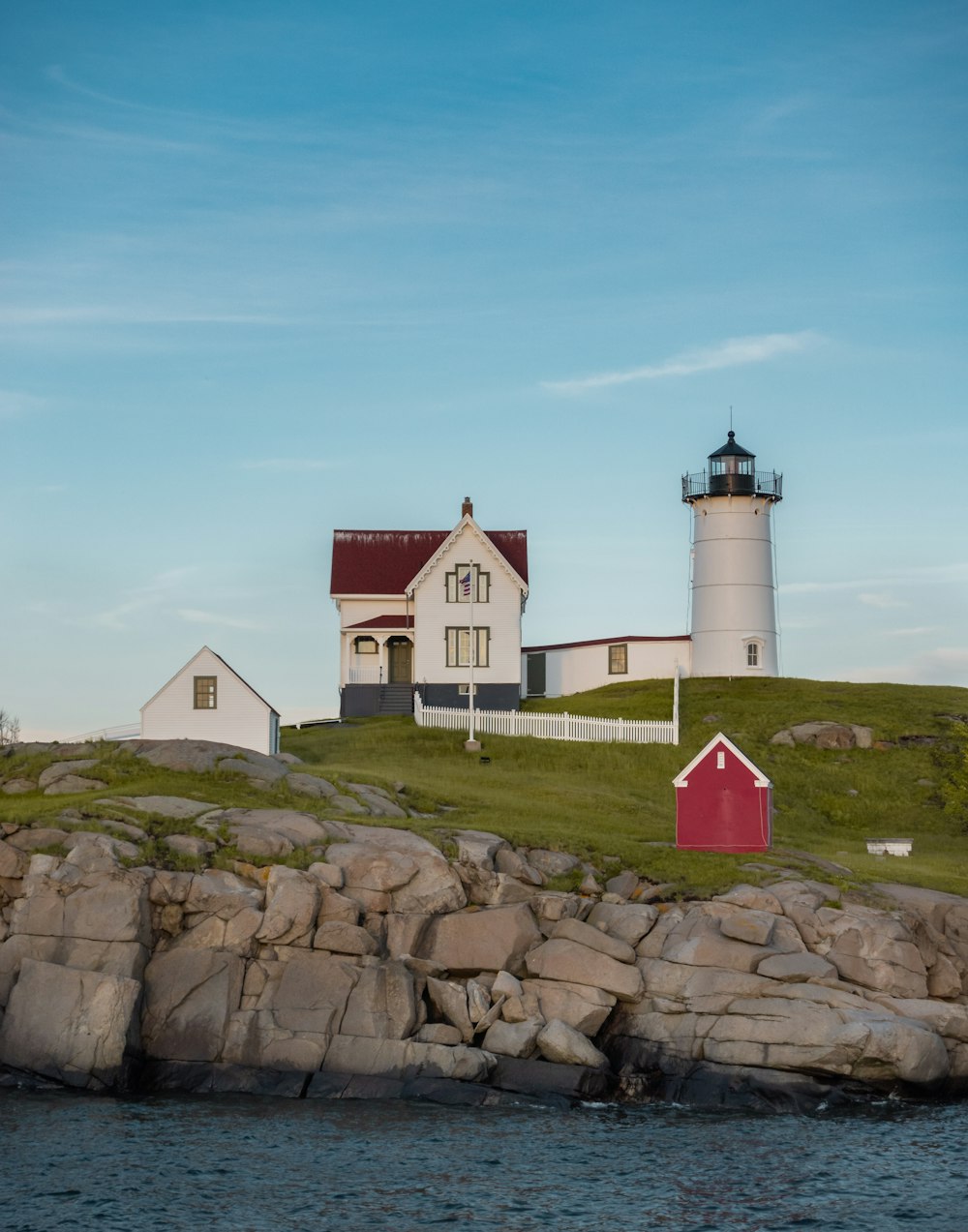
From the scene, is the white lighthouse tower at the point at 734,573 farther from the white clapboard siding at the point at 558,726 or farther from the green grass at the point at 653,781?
the white clapboard siding at the point at 558,726

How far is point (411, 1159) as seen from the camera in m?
22.0

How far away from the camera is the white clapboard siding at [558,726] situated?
54312 mm

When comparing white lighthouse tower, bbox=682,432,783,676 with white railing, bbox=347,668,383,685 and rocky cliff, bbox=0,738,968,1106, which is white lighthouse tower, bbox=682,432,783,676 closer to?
white railing, bbox=347,668,383,685

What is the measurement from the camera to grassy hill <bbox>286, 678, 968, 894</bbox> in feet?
117

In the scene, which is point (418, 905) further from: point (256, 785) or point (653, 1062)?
point (256, 785)

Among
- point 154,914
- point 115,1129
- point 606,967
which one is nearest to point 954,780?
point 606,967

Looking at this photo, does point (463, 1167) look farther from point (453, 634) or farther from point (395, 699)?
point (395, 699)

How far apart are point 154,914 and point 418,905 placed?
5361 mm

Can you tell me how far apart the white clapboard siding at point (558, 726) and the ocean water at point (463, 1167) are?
29086 millimetres

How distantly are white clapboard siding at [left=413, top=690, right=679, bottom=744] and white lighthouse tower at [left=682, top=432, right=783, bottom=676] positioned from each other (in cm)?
1337

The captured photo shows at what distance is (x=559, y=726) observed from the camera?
54.8 meters

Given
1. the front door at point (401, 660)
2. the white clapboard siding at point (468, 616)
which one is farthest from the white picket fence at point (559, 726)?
the front door at point (401, 660)

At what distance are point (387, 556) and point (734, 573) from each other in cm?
1671

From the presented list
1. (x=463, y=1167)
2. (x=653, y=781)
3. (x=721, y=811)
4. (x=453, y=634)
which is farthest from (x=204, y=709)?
(x=463, y=1167)
